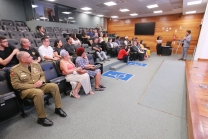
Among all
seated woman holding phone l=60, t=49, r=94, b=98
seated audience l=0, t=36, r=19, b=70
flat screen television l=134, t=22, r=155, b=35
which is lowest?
seated woman holding phone l=60, t=49, r=94, b=98

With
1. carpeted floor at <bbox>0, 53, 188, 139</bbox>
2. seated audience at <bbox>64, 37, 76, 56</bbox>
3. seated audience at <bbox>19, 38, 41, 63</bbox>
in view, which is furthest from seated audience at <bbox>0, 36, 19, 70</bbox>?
seated audience at <bbox>64, 37, 76, 56</bbox>

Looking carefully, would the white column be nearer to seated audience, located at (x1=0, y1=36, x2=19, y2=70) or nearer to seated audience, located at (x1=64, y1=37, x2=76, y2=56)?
seated audience, located at (x1=64, y1=37, x2=76, y2=56)

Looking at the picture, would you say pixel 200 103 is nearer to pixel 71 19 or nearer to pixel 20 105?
pixel 20 105

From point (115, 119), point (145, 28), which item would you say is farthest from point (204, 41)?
point (145, 28)

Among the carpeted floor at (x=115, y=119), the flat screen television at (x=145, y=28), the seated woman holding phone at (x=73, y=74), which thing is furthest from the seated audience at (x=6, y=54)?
the flat screen television at (x=145, y=28)

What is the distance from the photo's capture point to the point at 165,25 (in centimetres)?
886

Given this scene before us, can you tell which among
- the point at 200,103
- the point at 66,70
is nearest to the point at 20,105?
the point at 66,70

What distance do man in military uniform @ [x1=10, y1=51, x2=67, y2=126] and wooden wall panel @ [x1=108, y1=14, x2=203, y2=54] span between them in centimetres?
958

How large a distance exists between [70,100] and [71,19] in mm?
7608

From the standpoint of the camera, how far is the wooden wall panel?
311 inches

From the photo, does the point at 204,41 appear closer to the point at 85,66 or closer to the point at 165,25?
the point at 165,25

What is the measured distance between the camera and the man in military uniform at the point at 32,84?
1605 millimetres

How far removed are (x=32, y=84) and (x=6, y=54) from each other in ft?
3.26

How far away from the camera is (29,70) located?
1.81 meters
